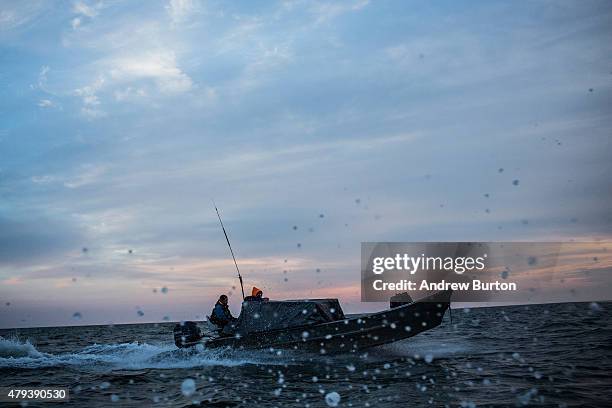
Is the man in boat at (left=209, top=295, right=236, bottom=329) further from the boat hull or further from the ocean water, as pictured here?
the boat hull

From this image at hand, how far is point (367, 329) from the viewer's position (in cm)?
1588

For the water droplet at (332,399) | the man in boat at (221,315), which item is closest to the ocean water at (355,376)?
the water droplet at (332,399)

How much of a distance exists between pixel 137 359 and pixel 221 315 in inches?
192

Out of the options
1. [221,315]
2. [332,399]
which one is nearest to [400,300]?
[221,315]

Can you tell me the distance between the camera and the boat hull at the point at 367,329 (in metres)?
15.9

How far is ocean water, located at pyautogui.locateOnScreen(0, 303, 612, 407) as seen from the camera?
10453 mm

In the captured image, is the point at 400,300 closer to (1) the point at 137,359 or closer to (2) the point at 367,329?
(2) the point at 367,329

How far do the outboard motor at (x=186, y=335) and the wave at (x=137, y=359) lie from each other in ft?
0.89

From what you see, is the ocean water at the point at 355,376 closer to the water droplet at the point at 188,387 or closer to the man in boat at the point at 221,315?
the water droplet at the point at 188,387

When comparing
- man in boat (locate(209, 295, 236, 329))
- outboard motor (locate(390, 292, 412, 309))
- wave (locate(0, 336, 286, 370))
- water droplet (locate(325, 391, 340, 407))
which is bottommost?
wave (locate(0, 336, 286, 370))

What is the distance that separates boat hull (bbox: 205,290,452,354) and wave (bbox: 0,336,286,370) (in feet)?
3.45

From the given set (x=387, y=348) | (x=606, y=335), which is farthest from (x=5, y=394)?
(x=606, y=335)

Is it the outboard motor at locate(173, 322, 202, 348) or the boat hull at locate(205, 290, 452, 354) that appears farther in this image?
the outboard motor at locate(173, 322, 202, 348)

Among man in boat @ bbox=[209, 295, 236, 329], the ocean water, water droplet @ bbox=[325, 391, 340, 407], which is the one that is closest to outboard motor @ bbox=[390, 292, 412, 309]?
the ocean water
